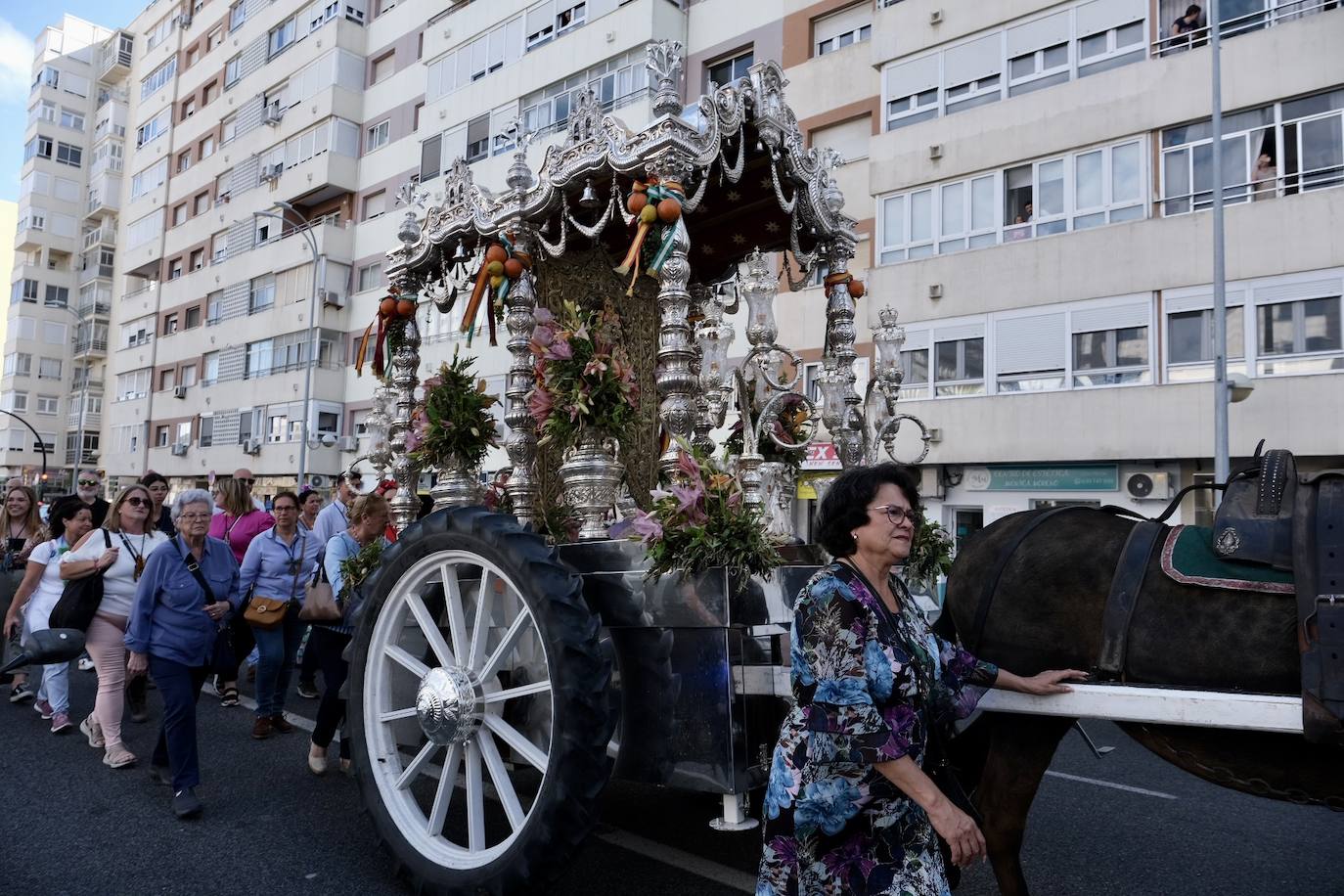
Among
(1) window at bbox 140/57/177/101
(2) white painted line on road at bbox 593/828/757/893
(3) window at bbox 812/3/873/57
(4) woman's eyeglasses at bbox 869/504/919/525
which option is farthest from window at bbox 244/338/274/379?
(4) woman's eyeglasses at bbox 869/504/919/525

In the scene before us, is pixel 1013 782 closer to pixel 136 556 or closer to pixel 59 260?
pixel 136 556

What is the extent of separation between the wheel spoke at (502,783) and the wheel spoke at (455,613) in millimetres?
383

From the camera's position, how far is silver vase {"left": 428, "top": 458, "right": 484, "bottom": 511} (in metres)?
5.95

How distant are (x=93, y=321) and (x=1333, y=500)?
2346 inches

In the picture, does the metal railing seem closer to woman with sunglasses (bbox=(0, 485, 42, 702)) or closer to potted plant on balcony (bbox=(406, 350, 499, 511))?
potted plant on balcony (bbox=(406, 350, 499, 511))

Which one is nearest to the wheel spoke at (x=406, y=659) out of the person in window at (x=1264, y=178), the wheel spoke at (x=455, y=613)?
the wheel spoke at (x=455, y=613)

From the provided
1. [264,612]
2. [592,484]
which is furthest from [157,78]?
[592,484]

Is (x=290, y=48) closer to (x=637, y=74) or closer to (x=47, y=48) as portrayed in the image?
(x=637, y=74)

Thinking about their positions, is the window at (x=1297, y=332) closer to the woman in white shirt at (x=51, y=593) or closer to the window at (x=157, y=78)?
the woman in white shirt at (x=51, y=593)

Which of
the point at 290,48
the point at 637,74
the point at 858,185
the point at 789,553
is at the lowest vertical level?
the point at 789,553

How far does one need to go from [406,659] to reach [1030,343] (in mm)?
15637

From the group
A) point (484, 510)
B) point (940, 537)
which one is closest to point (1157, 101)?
point (940, 537)

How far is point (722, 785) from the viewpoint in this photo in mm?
3666

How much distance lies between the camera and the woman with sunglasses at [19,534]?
8922 mm
